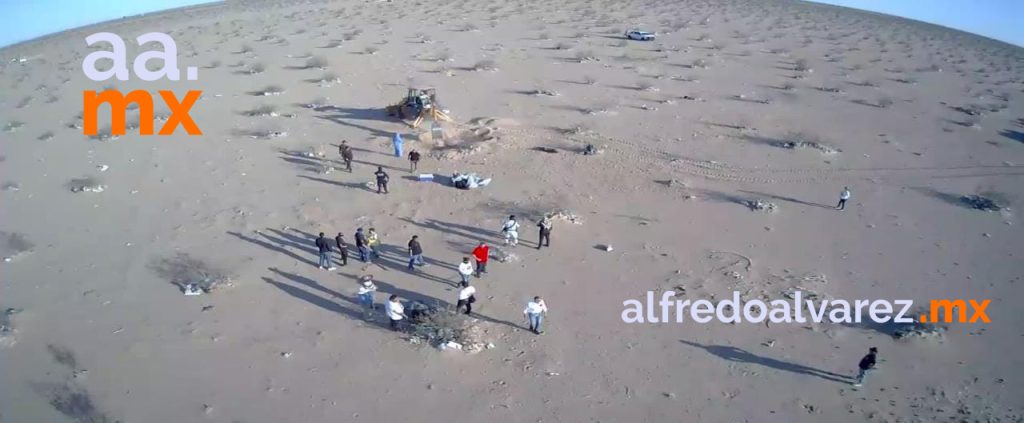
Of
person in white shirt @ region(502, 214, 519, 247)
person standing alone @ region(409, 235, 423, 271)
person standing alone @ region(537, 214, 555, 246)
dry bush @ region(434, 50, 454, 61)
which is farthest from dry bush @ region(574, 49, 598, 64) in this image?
person standing alone @ region(409, 235, 423, 271)

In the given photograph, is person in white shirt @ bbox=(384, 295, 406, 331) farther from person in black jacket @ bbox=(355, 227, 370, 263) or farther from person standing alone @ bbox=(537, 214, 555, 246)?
person standing alone @ bbox=(537, 214, 555, 246)

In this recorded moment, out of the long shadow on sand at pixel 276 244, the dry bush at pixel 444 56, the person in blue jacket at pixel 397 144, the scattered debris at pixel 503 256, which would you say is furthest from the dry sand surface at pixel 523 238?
the person in blue jacket at pixel 397 144

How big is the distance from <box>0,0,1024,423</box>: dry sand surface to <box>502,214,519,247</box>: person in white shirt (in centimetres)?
66

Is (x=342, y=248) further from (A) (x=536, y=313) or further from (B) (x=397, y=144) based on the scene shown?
(B) (x=397, y=144)

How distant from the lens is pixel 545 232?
55.8ft

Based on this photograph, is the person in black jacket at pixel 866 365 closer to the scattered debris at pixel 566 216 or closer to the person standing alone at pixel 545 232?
the person standing alone at pixel 545 232

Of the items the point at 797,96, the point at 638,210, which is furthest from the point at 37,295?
the point at 797,96

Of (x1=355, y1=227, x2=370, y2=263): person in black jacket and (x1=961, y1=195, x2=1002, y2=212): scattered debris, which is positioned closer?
(x1=355, y1=227, x2=370, y2=263): person in black jacket

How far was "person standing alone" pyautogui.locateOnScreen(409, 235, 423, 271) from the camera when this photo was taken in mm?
15789

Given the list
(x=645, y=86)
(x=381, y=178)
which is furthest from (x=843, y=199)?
(x=381, y=178)

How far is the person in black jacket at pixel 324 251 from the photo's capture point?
15609 millimetres

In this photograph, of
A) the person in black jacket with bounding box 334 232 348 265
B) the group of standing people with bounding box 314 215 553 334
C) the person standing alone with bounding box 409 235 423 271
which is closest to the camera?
the group of standing people with bounding box 314 215 553 334

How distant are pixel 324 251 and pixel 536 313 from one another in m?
6.00

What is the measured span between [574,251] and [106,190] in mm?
15969
